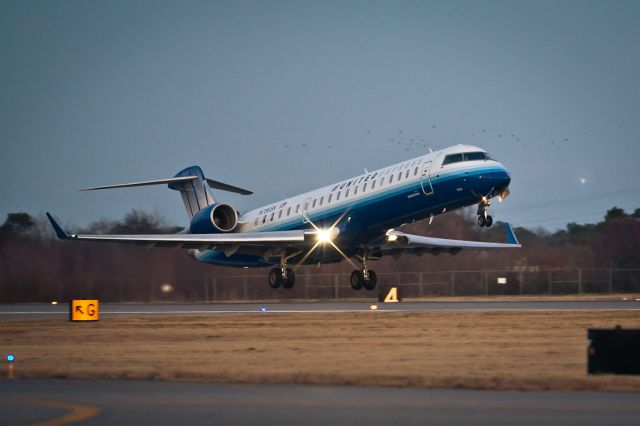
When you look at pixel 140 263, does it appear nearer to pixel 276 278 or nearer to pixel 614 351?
pixel 276 278

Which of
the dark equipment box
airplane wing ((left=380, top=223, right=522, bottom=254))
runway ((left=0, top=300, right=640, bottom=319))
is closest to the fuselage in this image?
airplane wing ((left=380, top=223, right=522, bottom=254))

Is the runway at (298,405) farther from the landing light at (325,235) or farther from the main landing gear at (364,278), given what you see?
the main landing gear at (364,278)

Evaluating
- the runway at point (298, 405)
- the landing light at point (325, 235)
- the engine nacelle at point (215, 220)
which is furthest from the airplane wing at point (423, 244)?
the runway at point (298, 405)

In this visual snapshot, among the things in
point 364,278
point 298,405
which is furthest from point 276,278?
point 298,405

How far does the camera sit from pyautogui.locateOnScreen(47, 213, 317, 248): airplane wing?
1585 inches

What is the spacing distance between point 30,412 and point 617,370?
989 centimetres

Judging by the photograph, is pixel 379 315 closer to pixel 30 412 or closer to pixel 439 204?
pixel 439 204

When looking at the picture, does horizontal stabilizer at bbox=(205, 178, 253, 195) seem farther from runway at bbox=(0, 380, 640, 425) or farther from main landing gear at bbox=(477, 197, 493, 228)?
runway at bbox=(0, 380, 640, 425)

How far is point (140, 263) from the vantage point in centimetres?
5084

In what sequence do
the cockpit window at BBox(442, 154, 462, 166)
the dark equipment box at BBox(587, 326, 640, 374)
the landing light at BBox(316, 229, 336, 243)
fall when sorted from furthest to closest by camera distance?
the landing light at BBox(316, 229, 336, 243) → the cockpit window at BBox(442, 154, 462, 166) → the dark equipment box at BBox(587, 326, 640, 374)

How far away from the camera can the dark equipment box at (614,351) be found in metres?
17.4

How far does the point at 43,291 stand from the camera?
5309cm

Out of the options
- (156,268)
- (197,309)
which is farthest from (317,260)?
(156,268)

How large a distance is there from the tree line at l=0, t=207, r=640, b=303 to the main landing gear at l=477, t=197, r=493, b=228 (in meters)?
18.4
